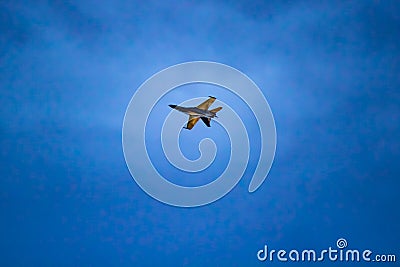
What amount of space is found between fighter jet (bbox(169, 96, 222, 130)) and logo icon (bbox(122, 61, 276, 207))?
0.19 ft

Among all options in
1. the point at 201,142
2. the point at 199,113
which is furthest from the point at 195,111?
the point at 201,142

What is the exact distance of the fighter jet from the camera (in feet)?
10.9

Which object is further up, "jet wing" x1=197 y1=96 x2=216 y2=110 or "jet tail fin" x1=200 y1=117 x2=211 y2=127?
"jet wing" x1=197 y1=96 x2=216 y2=110

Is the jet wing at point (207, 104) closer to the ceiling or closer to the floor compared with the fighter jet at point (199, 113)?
closer to the ceiling

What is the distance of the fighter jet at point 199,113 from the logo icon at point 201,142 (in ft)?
0.19

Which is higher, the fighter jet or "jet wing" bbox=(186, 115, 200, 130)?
the fighter jet

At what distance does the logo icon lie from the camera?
3.26 metres

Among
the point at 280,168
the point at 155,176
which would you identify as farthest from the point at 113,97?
the point at 280,168

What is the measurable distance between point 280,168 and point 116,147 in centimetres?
118

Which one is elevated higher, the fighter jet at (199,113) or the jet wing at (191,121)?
the fighter jet at (199,113)

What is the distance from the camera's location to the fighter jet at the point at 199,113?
332 centimetres

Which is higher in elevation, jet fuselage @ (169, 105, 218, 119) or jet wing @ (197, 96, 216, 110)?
jet wing @ (197, 96, 216, 110)

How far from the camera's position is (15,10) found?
3.33 m

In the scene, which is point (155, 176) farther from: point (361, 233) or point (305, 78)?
point (361, 233)
